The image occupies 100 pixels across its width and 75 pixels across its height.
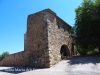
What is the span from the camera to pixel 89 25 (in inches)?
592

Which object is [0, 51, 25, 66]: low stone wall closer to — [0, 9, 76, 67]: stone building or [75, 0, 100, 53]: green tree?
[0, 9, 76, 67]: stone building

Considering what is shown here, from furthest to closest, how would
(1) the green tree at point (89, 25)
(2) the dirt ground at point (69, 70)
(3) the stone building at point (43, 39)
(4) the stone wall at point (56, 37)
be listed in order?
(1) the green tree at point (89, 25) → (4) the stone wall at point (56, 37) → (3) the stone building at point (43, 39) → (2) the dirt ground at point (69, 70)

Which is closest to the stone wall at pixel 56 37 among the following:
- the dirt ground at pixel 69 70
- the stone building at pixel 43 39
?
the stone building at pixel 43 39

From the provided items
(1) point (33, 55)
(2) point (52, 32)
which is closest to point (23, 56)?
(1) point (33, 55)

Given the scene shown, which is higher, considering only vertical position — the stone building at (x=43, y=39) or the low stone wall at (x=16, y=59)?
the stone building at (x=43, y=39)

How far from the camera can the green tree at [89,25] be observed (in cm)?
1471

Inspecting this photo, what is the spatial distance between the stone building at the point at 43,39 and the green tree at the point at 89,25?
230cm

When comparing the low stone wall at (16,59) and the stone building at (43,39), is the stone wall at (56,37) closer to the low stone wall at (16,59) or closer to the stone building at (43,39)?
the stone building at (43,39)

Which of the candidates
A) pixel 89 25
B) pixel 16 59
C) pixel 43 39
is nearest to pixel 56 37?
pixel 43 39

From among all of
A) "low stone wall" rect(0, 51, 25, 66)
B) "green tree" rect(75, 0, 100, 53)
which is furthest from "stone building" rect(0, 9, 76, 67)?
"green tree" rect(75, 0, 100, 53)

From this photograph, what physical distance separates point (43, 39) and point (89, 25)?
5928mm

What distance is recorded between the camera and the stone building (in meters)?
12.8

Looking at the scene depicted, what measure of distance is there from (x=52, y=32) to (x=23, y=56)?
486 cm

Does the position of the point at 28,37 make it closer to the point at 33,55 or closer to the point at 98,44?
the point at 33,55
